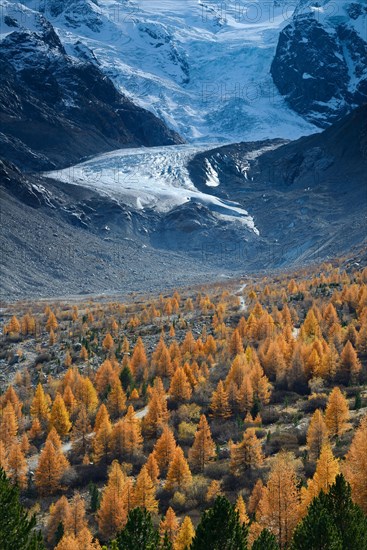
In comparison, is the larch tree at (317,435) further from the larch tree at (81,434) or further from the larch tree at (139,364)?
the larch tree at (139,364)

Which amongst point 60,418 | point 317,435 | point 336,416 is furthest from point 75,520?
point 60,418

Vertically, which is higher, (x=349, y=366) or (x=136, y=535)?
(x=136, y=535)

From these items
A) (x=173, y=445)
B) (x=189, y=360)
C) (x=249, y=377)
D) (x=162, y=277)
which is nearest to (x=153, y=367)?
(x=189, y=360)

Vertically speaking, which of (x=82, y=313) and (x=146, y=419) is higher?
(x=146, y=419)

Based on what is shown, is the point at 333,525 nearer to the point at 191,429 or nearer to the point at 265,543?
the point at 265,543

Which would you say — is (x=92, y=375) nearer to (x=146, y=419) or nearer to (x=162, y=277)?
(x=146, y=419)

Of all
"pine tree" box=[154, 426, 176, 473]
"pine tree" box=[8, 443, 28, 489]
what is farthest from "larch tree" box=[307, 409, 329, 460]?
"pine tree" box=[8, 443, 28, 489]
